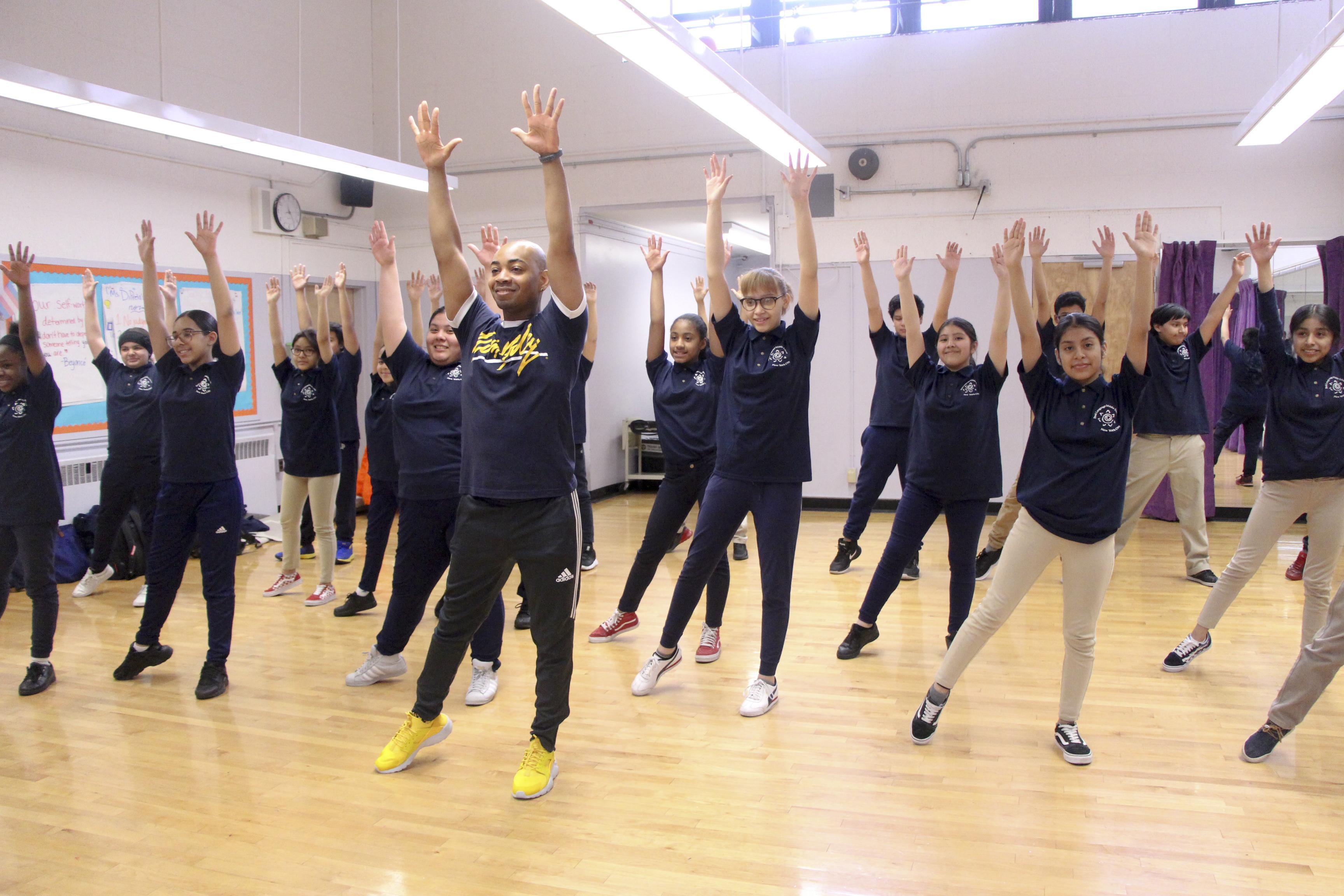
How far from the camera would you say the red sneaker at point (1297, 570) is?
5379 millimetres

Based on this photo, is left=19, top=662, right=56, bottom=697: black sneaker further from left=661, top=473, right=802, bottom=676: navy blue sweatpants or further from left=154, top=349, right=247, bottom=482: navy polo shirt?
left=661, top=473, right=802, bottom=676: navy blue sweatpants

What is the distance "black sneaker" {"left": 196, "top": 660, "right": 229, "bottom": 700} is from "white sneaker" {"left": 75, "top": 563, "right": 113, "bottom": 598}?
84.9 inches

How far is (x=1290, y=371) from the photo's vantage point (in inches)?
143

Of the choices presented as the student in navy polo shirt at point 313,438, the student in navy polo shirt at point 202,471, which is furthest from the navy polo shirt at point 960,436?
the student in navy polo shirt at point 313,438

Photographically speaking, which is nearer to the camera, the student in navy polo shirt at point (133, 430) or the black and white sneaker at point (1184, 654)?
the black and white sneaker at point (1184, 654)

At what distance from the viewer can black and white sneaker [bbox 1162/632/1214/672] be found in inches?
152

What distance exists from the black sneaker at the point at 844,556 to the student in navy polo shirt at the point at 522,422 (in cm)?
330

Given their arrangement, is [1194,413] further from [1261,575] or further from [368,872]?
[368,872]

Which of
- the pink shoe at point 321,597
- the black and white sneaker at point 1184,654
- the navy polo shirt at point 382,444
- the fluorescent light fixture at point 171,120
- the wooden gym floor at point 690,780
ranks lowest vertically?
the wooden gym floor at point 690,780

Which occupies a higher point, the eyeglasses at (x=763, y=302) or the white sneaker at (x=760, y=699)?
the eyeglasses at (x=763, y=302)

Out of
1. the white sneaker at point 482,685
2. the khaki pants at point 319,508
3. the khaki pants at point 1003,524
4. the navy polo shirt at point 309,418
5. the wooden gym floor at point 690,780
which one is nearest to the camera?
the wooden gym floor at point 690,780

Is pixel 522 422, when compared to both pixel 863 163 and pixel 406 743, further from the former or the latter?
pixel 863 163

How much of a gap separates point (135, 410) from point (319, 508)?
1.09 m

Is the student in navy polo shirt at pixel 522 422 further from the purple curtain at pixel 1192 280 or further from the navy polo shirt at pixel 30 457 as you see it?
the purple curtain at pixel 1192 280
